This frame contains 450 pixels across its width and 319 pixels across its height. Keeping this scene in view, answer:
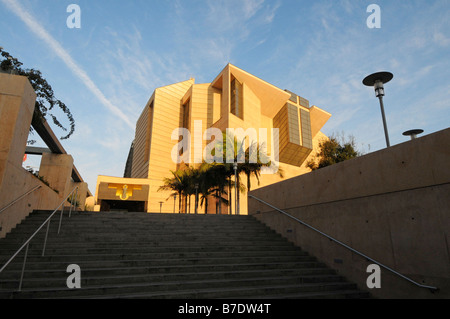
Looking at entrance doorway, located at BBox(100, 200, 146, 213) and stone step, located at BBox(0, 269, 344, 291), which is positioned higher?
entrance doorway, located at BBox(100, 200, 146, 213)

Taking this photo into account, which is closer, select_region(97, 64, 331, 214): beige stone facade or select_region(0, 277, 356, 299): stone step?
select_region(0, 277, 356, 299): stone step

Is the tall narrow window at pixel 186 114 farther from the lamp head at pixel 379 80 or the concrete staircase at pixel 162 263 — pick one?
the lamp head at pixel 379 80

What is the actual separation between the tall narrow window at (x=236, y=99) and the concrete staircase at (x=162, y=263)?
34577 mm

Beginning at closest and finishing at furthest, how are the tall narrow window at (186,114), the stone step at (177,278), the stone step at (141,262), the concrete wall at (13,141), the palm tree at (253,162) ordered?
the stone step at (177,278)
the stone step at (141,262)
the concrete wall at (13,141)
the palm tree at (253,162)
the tall narrow window at (186,114)

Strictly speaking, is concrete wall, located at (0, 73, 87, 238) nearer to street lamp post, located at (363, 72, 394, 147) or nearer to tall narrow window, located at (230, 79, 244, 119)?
street lamp post, located at (363, 72, 394, 147)

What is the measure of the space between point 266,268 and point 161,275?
8.23ft

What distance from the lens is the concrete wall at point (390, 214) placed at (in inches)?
194

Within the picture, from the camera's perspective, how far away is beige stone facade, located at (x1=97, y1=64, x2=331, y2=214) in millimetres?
43844

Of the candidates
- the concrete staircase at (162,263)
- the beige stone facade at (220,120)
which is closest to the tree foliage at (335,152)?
the beige stone facade at (220,120)

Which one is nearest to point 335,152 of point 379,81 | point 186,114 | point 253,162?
point 253,162

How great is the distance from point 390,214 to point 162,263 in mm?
5014

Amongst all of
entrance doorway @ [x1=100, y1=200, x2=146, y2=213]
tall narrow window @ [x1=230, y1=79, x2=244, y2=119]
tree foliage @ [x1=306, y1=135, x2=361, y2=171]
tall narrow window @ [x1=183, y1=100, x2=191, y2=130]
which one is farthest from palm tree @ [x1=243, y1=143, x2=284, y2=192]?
tall narrow window @ [x1=183, y1=100, x2=191, y2=130]

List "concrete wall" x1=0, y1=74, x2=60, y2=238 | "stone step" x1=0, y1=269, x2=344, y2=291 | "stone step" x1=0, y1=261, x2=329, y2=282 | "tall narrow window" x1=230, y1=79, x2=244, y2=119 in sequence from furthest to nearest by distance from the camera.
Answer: "tall narrow window" x1=230, y1=79, x2=244, y2=119, "concrete wall" x1=0, y1=74, x2=60, y2=238, "stone step" x1=0, y1=261, x2=329, y2=282, "stone step" x1=0, y1=269, x2=344, y2=291
